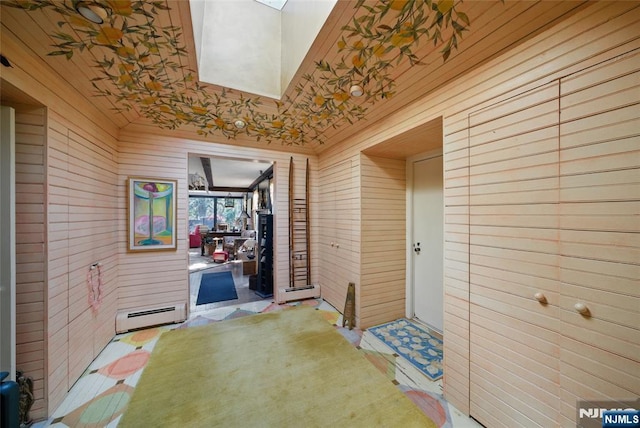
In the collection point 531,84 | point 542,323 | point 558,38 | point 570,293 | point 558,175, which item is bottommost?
point 542,323

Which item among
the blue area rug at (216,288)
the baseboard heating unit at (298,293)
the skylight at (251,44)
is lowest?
the blue area rug at (216,288)

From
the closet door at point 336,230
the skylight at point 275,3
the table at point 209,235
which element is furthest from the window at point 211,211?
the skylight at point 275,3

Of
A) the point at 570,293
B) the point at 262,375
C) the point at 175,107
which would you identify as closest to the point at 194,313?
the point at 262,375

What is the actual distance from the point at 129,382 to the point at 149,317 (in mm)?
1030

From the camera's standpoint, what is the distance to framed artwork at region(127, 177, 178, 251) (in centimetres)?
286

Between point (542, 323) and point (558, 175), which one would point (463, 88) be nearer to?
point (558, 175)

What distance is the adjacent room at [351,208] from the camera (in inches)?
44.9

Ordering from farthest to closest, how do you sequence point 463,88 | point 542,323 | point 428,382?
point 428,382 < point 463,88 < point 542,323

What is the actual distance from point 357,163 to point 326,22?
171cm

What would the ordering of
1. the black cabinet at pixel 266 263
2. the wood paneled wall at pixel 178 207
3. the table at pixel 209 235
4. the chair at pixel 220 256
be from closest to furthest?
the wood paneled wall at pixel 178 207 < the black cabinet at pixel 266 263 < the chair at pixel 220 256 < the table at pixel 209 235

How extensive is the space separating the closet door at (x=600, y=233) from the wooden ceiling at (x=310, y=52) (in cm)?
52

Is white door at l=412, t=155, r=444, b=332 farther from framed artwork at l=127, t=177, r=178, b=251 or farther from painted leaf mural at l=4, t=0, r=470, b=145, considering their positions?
framed artwork at l=127, t=177, r=178, b=251

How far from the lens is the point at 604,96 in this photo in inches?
42.2

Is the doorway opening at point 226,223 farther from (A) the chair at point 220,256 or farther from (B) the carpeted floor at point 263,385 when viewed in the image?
(B) the carpeted floor at point 263,385
